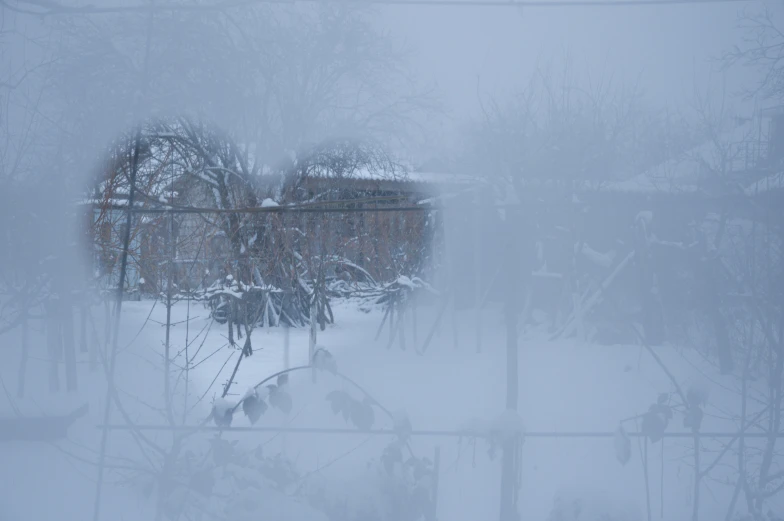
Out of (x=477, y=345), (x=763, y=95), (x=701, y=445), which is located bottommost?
(x=701, y=445)

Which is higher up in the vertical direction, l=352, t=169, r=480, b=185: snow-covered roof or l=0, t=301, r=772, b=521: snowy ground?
l=352, t=169, r=480, b=185: snow-covered roof

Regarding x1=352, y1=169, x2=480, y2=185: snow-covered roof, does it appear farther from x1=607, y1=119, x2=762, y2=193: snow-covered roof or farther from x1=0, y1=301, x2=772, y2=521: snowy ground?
x1=0, y1=301, x2=772, y2=521: snowy ground

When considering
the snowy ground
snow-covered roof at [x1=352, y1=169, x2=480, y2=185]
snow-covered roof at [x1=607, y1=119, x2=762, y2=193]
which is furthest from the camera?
snow-covered roof at [x1=352, y1=169, x2=480, y2=185]

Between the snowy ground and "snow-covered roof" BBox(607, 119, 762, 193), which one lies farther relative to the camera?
"snow-covered roof" BBox(607, 119, 762, 193)

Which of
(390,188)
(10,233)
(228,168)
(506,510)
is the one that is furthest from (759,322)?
(10,233)

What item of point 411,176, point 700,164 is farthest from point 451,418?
point 411,176

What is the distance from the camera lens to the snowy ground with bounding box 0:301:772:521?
312cm

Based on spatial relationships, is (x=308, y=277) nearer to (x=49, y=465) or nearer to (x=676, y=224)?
(x=49, y=465)

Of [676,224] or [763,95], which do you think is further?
[763,95]

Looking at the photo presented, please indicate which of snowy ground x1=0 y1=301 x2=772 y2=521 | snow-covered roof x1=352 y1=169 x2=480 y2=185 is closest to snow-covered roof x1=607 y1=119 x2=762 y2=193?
Result: snowy ground x1=0 y1=301 x2=772 y2=521

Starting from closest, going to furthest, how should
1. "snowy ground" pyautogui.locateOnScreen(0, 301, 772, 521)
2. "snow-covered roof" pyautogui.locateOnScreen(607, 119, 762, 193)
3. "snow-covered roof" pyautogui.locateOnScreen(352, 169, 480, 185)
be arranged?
"snowy ground" pyautogui.locateOnScreen(0, 301, 772, 521)
"snow-covered roof" pyautogui.locateOnScreen(607, 119, 762, 193)
"snow-covered roof" pyautogui.locateOnScreen(352, 169, 480, 185)

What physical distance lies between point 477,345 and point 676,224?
4.67 ft

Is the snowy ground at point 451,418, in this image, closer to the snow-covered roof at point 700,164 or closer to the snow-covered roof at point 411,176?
the snow-covered roof at point 700,164

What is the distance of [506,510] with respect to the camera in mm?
2887
